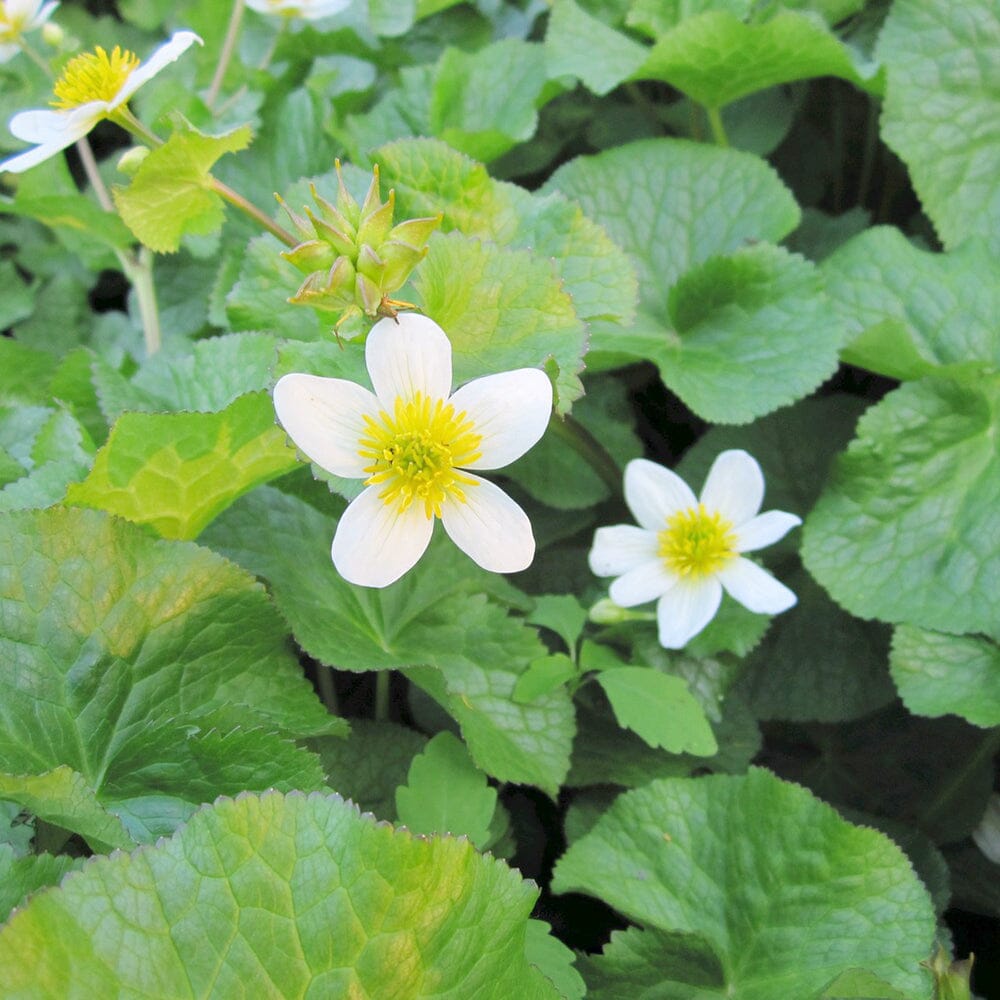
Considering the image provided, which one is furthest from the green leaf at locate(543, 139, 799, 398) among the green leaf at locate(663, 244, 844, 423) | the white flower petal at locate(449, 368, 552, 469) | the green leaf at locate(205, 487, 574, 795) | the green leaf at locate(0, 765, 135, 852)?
the green leaf at locate(0, 765, 135, 852)

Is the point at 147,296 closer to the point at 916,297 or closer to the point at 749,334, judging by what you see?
the point at 749,334

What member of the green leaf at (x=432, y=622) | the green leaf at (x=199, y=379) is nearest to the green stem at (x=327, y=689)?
the green leaf at (x=432, y=622)

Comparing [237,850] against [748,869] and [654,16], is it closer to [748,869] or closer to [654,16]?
[748,869]

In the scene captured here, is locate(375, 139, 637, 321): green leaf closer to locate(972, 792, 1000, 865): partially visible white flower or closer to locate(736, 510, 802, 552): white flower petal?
locate(736, 510, 802, 552): white flower petal

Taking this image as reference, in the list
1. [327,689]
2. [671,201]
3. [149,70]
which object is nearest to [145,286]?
[149,70]

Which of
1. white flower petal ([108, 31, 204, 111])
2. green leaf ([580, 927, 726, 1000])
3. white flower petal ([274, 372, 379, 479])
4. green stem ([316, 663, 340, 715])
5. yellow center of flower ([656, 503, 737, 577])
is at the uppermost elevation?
white flower petal ([108, 31, 204, 111])
